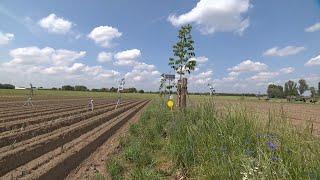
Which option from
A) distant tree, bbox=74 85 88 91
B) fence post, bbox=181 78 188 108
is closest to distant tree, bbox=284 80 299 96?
distant tree, bbox=74 85 88 91

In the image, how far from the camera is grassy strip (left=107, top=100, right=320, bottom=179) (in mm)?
5148

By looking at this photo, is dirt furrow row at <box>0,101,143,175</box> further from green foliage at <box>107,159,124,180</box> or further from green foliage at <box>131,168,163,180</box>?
green foliage at <box>131,168,163,180</box>

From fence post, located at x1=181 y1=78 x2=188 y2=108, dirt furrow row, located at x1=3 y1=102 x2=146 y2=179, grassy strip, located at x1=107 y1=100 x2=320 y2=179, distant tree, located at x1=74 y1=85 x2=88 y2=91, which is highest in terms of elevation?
distant tree, located at x1=74 y1=85 x2=88 y2=91

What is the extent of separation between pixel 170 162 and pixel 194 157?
161cm

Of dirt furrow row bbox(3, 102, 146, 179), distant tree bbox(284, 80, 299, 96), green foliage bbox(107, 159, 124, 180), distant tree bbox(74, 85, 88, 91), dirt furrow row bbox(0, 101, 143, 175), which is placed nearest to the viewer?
green foliage bbox(107, 159, 124, 180)

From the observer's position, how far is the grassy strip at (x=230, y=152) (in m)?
5.15

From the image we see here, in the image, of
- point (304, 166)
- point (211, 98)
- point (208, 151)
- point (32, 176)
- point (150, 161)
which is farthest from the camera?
point (211, 98)

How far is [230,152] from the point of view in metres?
7.01

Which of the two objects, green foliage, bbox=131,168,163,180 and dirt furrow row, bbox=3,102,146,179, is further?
dirt furrow row, bbox=3,102,146,179

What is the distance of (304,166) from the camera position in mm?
5148

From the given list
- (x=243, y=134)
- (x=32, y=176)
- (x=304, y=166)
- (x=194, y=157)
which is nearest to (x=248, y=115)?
(x=243, y=134)

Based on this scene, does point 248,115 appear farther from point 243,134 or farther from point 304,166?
point 304,166

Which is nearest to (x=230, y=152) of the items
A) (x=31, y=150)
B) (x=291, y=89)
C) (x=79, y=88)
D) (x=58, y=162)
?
(x=58, y=162)

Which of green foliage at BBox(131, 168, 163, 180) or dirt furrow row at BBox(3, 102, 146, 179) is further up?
green foliage at BBox(131, 168, 163, 180)
